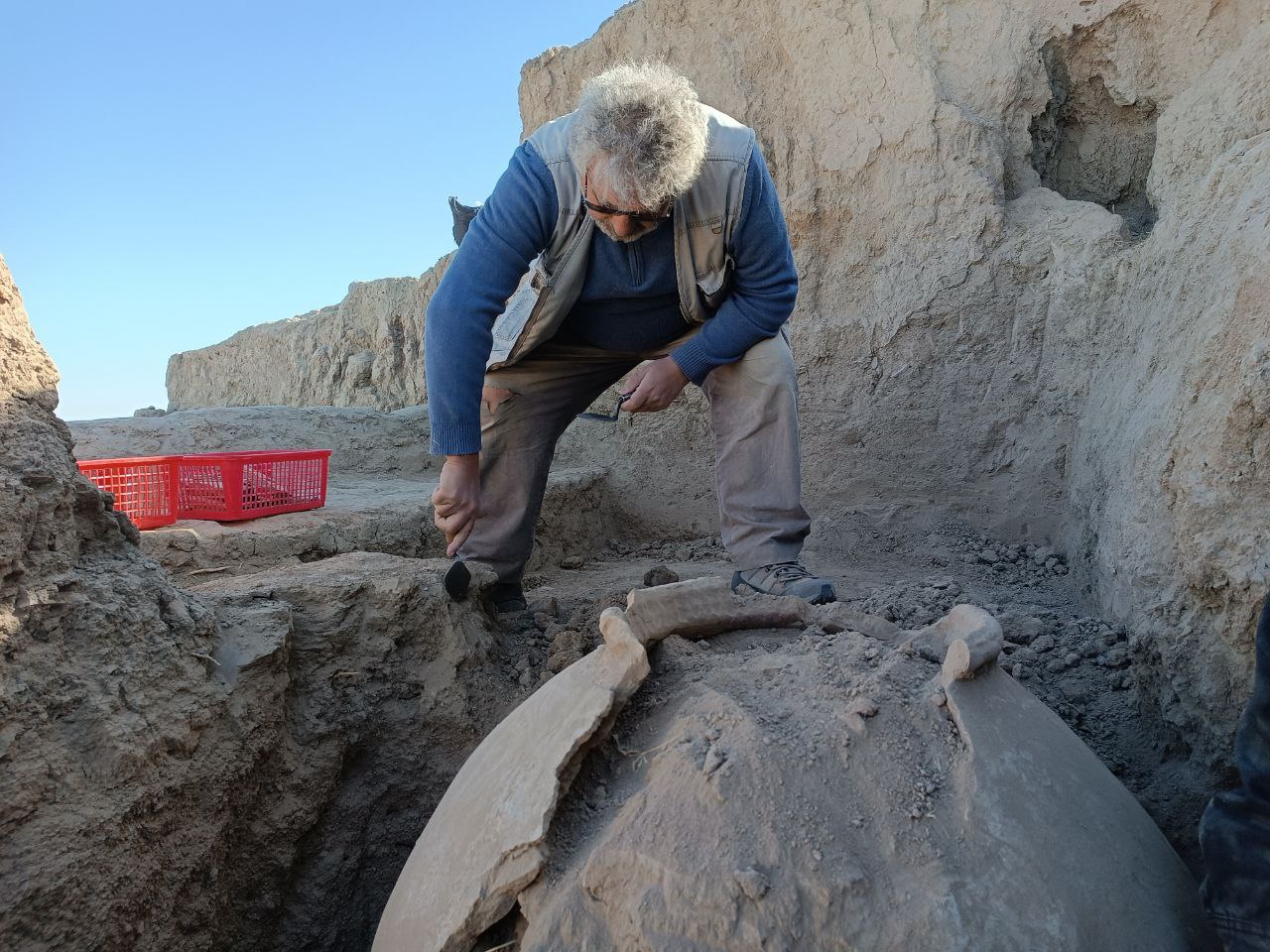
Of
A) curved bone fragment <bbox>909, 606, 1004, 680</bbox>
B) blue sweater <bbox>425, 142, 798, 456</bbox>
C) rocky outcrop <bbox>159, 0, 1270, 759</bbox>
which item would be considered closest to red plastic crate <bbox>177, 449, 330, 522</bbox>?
blue sweater <bbox>425, 142, 798, 456</bbox>

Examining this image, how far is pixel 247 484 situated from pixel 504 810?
2609 mm

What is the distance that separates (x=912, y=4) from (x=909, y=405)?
172 cm

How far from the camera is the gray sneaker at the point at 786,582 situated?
247cm

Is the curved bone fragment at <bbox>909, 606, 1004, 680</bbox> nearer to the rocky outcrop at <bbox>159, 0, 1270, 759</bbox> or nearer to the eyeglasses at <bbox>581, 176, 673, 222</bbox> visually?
the rocky outcrop at <bbox>159, 0, 1270, 759</bbox>

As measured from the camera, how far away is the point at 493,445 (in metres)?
2.96

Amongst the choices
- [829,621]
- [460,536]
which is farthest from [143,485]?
[829,621]

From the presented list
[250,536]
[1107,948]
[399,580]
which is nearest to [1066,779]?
[1107,948]

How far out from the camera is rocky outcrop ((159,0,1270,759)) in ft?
10.5

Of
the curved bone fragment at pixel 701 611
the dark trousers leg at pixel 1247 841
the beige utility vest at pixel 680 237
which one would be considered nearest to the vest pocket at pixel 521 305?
the beige utility vest at pixel 680 237

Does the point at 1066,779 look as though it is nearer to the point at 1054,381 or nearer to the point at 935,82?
the point at 1054,381

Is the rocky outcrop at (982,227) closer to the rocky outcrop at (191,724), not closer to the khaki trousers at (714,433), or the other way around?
the khaki trousers at (714,433)

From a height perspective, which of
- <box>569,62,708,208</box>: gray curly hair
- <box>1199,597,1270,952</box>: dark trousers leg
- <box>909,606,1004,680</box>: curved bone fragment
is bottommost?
<box>1199,597,1270,952</box>: dark trousers leg

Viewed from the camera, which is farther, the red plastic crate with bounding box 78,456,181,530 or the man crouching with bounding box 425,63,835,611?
the red plastic crate with bounding box 78,456,181,530

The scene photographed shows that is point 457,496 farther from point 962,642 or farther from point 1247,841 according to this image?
point 1247,841
